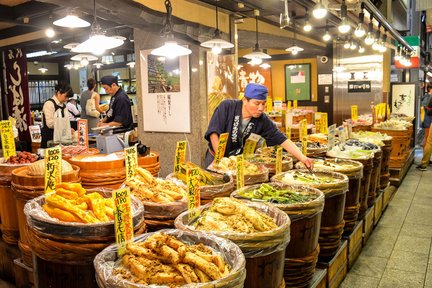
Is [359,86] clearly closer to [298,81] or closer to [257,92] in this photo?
[298,81]

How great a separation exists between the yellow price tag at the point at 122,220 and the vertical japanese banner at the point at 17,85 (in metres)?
10.5

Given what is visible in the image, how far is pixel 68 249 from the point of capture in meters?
1.88

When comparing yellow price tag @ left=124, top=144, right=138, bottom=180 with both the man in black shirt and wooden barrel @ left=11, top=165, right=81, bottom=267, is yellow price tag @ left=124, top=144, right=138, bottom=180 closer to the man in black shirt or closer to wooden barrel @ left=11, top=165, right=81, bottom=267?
wooden barrel @ left=11, top=165, right=81, bottom=267

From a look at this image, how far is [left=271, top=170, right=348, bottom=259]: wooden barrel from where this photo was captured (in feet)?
10.8

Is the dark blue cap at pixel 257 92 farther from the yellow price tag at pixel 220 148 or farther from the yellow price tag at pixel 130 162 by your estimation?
the yellow price tag at pixel 130 162

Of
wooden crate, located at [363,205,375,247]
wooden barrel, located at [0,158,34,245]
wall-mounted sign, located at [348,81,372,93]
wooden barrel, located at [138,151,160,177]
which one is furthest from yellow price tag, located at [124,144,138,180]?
wall-mounted sign, located at [348,81,372,93]

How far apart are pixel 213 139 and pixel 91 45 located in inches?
64.9

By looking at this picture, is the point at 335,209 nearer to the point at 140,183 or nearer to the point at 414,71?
the point at 140,183

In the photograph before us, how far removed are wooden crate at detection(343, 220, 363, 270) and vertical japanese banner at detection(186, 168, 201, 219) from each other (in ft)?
7.42

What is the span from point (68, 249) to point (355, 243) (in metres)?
3.57

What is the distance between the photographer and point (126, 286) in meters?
1.56

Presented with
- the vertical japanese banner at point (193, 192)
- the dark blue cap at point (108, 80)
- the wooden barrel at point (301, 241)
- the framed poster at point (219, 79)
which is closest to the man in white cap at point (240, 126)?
the wooden barrel at point (301, 241)

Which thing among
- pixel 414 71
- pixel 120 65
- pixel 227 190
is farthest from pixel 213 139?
pixel 120 65

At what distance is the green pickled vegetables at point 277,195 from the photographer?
283cm
